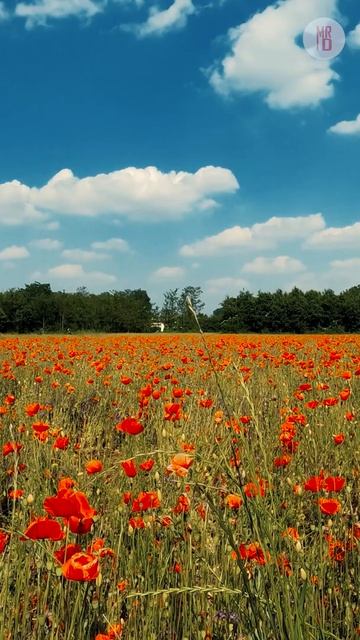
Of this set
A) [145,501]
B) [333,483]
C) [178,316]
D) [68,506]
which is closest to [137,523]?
[145,501]

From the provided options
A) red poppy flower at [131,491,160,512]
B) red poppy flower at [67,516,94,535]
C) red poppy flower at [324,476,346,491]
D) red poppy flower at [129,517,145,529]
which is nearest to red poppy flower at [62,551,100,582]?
red poppy flower at [67,516,94,535]

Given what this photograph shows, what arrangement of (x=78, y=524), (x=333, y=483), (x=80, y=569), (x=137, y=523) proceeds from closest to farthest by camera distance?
(x=80, y=569) → (x=78, y=524) → (x=333, y=483) → (x=137, y=523)

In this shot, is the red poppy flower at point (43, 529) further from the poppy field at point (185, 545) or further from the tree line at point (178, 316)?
the tree line at point (178, 316)

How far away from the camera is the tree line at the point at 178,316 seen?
184 feet

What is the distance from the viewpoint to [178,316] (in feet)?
214

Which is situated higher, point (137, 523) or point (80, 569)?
point (80, 569)

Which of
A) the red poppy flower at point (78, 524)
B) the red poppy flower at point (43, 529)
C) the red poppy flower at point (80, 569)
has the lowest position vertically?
the red poppy flower at point (80, 569)

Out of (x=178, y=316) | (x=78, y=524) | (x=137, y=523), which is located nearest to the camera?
(x=78, y=524)

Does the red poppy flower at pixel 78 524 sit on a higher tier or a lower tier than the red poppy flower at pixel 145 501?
higher

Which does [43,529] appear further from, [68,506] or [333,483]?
[333,483]

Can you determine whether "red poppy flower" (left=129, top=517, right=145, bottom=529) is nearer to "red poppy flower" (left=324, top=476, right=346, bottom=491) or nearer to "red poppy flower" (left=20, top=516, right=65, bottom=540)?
"red poppy flower" (left=324, top=476, right=346, bottom=491)

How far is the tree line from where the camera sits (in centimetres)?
5622

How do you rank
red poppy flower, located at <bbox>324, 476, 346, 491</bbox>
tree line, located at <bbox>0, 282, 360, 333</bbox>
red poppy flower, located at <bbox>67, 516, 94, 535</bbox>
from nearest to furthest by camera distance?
red poppy flower, located at <bbox>67, 516, 94, 535</bbox>, red poppy flower, located at <bbox>324, 476, 346, 491</bbox>, tree line, located at <bbox>0, 282, 360, 333</bbox>

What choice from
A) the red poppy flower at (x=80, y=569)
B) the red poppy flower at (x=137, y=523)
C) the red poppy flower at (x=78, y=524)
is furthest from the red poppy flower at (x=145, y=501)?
the red poppy flower at (x=80, y=569)
